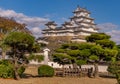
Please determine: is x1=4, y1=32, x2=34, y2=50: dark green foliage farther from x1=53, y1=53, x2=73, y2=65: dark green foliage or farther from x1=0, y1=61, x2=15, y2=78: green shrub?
x1=53, y1=53, x2=73, y2=65: dark green foliage

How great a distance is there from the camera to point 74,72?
103 feet

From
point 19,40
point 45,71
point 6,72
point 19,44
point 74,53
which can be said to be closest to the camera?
point 19,40

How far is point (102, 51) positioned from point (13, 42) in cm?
956

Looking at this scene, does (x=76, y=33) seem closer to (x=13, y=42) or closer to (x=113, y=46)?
(x=113, y=46)

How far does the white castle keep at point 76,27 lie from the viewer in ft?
285

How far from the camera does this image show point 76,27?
3472 inches

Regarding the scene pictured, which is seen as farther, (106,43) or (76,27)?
(76,27)

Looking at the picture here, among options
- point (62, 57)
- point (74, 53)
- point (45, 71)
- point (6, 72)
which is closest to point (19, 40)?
point (6, 72)

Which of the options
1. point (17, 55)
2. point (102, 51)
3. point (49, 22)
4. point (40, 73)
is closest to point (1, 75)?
point (17, 55)

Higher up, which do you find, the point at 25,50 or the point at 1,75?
the point at 25,50

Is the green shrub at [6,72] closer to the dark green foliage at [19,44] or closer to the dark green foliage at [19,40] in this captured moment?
the dark green foliage at [19,44]

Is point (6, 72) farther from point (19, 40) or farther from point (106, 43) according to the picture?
point (106, 43)

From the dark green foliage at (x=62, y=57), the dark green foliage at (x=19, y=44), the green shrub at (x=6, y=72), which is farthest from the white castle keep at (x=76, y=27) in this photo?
the green shrub at (x=6, y=72)

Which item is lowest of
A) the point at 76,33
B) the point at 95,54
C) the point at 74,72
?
the point at 74,72
